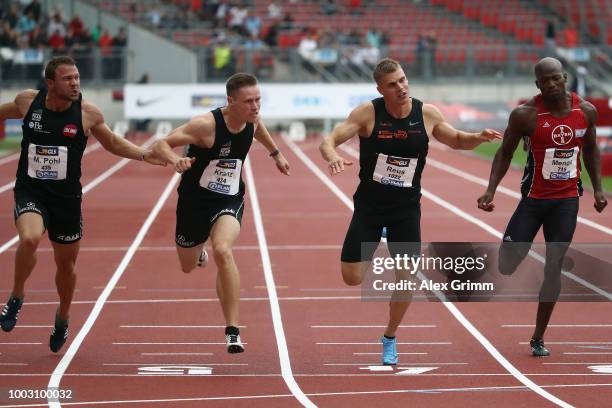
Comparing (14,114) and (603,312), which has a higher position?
(14,114)

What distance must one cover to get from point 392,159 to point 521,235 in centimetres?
114

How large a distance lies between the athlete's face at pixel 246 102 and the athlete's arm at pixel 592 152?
234cm

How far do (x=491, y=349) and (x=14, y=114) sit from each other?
3.96m

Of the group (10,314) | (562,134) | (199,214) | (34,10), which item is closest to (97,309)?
(10,314)

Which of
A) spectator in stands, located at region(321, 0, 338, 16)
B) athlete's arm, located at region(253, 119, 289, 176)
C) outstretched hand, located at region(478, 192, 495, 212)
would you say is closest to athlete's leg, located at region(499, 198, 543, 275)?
outstretched hand, located at region(478, 192, 495, 212)

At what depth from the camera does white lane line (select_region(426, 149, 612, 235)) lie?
17.1 m

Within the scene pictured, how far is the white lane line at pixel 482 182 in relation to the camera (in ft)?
56.1

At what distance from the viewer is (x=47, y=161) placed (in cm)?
919

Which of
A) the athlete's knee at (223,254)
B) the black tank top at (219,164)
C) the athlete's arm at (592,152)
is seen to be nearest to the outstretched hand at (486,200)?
the athlete's arm at (592,152)

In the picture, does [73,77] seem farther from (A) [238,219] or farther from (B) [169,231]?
(B) [169,231]

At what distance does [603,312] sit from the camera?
1117 cm

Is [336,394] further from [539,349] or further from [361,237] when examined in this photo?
[539,349]

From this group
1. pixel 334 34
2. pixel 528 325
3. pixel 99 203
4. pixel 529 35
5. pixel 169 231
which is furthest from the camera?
pixel 529 35

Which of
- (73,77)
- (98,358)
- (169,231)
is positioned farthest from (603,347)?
(169,231)
